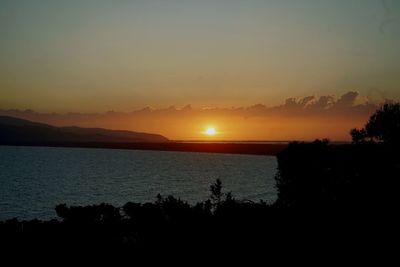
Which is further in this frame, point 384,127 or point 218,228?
point 384,127

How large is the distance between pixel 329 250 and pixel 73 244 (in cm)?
1715

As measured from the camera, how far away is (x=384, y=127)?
190ft

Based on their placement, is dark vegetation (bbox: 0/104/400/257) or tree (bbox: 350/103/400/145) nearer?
dark vegetation (bbox: 0/104/400/257)

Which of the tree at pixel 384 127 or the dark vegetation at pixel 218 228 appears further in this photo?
the tree at pixel 384 127

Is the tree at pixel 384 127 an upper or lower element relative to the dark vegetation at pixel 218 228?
upper

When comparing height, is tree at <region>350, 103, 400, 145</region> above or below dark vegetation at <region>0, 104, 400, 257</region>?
above

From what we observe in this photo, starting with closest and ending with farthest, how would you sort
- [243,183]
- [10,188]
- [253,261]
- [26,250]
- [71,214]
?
[253,261]
[26,250]
[71,214]
[10,188]
[243,183]

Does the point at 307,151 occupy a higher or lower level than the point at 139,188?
higher

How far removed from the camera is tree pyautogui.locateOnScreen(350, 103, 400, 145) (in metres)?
58.1

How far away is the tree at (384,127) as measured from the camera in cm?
5806

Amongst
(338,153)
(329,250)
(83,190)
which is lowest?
(83,190)

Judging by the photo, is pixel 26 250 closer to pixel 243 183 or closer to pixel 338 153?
pixel 338 153

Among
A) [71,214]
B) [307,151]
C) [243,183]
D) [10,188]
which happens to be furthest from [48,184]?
[71,214]

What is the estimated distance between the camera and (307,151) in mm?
60188
